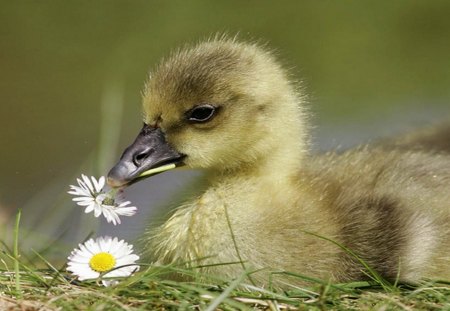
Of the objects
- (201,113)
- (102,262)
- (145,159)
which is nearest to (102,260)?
(102,262)

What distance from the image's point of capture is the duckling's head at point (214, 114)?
287 cm

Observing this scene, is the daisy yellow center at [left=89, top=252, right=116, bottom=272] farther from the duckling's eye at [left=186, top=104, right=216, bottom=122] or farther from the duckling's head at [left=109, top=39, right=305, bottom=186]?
the duckling's eye at [left=186, top=104, right=216, bottom=122]

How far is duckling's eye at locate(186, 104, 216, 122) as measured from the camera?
2.88 m

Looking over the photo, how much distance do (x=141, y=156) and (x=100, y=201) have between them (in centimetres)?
15

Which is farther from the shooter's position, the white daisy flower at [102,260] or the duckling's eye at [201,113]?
the duckling's eye at [201,113]

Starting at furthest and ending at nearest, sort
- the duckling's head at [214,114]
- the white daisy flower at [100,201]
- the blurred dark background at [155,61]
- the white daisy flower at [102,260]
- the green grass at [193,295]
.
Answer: the blurred dark background at [155,61]
the duckling's head at [214,114]
the white daisy flower at [100,201]
the white daisy flower at [102,260]
the green grass at [193,295]

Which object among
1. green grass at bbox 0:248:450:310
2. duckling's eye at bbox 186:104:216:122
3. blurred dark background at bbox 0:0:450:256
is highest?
blurred dark background at bbox 0:0:450:256

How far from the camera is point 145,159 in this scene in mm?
2844

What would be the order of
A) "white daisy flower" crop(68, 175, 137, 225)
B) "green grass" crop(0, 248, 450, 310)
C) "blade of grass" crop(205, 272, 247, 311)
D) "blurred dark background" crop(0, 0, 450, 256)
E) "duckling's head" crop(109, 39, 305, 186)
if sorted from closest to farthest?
"blade of grass" crop(205, 272, 247, 311), "green grass" crop(0, 248, 450, 310), "white daisy flower" crop(68, 175, 137, 225), "duckling's head" crop(109, 39, 305, 186), "blurred dark background" crop(0, 0, 450, 256)

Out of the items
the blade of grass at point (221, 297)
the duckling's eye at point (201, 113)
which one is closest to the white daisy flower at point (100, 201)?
the duckling's eye at point (201, 113)

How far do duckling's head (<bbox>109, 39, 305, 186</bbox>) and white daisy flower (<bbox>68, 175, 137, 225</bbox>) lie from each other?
5 centimetres

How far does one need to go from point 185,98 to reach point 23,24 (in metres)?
3.04

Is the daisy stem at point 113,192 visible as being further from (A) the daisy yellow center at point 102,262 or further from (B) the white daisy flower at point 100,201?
(A) the daisy yellow center at point 102,262

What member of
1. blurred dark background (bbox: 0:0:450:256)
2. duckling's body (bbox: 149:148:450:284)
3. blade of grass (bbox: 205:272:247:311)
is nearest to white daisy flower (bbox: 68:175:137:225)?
duckling's body (bbox: 149:148:450:284)
